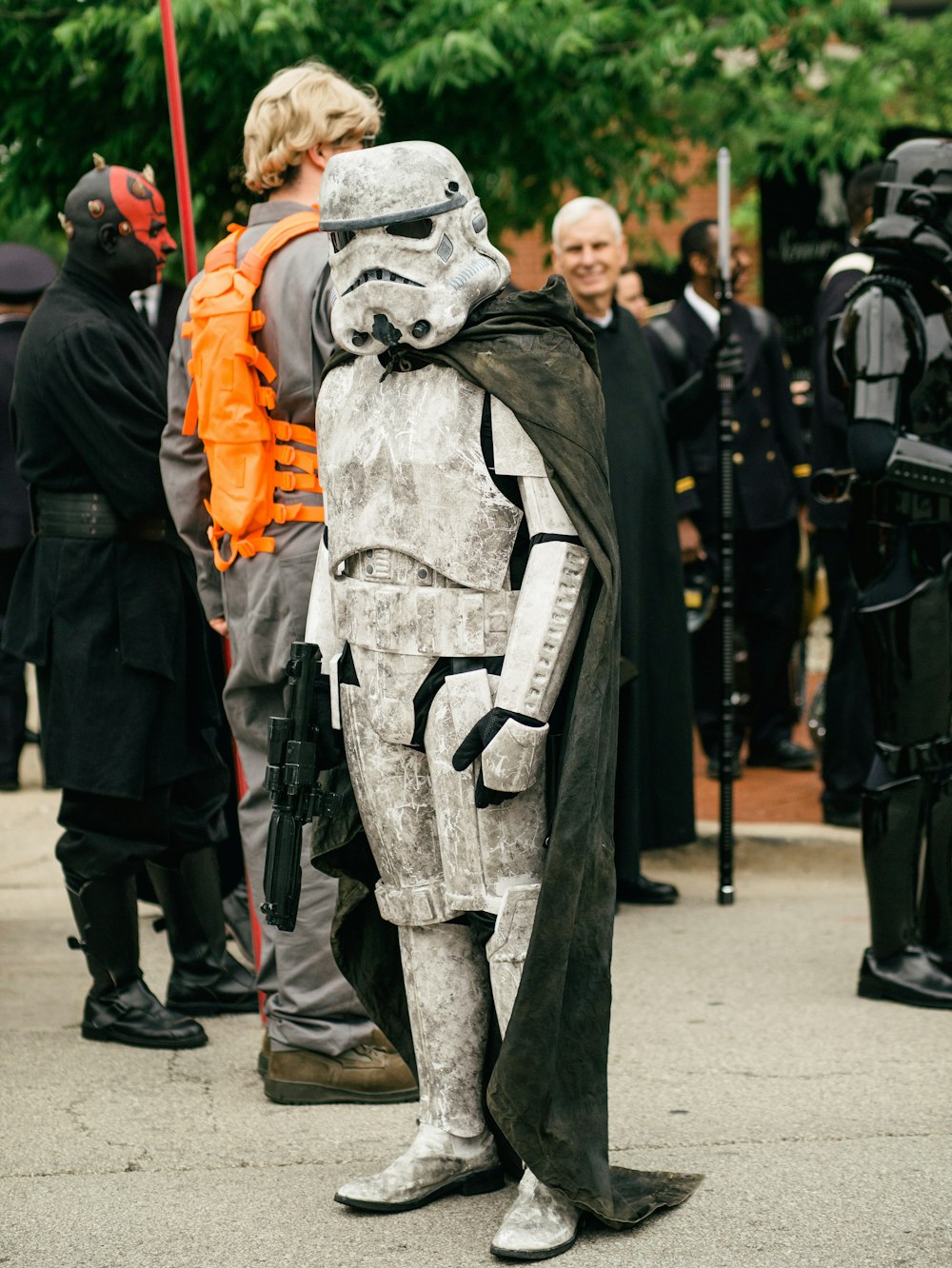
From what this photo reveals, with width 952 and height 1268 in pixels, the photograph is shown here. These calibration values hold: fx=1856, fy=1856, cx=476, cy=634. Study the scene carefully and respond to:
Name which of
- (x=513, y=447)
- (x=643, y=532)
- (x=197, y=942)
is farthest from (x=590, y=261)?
(x=513, y=447)

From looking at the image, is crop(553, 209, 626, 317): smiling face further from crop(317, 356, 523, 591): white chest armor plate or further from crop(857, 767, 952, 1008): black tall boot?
crop(317, 356, 523, 591): white chest armor plate

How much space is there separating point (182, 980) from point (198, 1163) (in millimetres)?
1286

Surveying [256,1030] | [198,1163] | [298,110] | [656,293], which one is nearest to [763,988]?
[256,1030]

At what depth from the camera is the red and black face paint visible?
4.92 metres

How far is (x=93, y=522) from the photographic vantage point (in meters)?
4.89

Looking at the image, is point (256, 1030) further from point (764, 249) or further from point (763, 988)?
point (764, 249)

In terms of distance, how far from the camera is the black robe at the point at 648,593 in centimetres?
615

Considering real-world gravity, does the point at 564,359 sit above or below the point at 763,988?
above

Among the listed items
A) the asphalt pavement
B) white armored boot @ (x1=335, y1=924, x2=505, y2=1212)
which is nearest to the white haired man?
the asphalt pavement

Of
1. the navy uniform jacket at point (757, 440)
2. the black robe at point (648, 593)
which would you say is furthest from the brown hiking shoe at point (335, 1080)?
the navy uniform jacket at point (757, 440)

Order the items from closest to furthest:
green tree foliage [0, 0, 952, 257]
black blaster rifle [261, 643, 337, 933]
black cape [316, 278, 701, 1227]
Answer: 1. black cape [316, 278, 701, 1227]
2. black blaster rifle [261, 643, 337, 933]
3. green tree foliage [0, 0, 952, 257]

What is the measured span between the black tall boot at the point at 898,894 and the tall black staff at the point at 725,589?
108 centimetres

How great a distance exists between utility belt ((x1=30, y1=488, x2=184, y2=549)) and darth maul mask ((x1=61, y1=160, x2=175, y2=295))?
58cm

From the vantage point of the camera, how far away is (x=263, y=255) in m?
4.38
